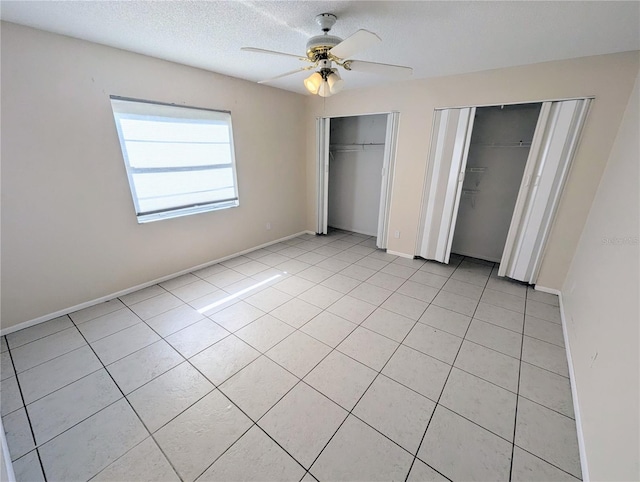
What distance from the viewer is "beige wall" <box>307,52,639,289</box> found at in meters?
2.33

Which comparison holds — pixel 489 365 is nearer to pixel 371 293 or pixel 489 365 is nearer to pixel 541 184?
pixel 371 293

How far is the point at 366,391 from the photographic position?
1702 mm

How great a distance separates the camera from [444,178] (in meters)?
3.35

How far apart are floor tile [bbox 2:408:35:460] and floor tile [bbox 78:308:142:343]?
66cm

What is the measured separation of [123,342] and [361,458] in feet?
6.70

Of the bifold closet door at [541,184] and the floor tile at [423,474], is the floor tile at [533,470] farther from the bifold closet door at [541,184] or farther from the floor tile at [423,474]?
the bifold closet door at [541,184]

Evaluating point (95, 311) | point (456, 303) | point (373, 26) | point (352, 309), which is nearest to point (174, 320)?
point (95, 311)

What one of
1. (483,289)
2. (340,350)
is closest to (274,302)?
(340,350)

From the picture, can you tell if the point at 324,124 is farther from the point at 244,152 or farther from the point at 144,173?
the point at 144,173

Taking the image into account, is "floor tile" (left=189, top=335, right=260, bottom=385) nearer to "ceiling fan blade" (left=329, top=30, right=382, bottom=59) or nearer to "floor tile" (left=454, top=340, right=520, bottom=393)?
"floor tile" (left=454, top=340, right=520, bottom=393)

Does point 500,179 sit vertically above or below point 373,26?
below

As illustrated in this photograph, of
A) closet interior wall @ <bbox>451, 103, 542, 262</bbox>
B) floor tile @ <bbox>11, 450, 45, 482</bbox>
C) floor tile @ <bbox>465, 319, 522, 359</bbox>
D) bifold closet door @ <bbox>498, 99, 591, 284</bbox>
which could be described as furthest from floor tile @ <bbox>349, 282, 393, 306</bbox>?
floor tile @ <bbox>11, 450, 45, 482</bbox>

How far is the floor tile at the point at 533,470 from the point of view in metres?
1.24

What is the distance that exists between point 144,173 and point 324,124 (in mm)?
2846
